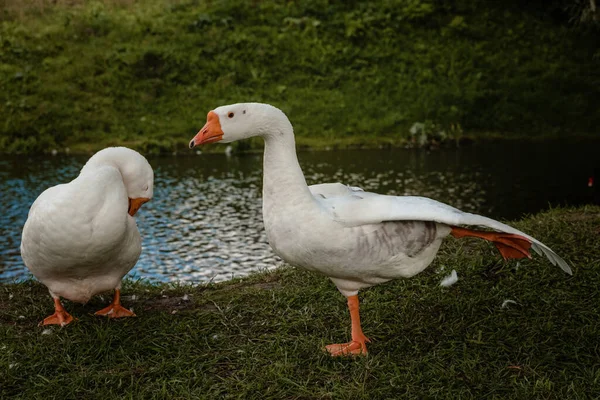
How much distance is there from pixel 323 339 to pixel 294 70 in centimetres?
1452

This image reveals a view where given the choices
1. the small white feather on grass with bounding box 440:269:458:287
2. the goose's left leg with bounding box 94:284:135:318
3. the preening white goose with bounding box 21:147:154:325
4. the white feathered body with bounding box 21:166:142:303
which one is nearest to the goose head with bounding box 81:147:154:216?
the preening white goose with bounding box 21:147:154:325

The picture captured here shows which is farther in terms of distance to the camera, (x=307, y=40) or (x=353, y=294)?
(x=307, y=40)

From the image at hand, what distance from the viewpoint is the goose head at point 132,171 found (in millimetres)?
5078

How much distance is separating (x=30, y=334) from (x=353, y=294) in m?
2.41

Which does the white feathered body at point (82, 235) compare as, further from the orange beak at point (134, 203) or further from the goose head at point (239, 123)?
the goose head at point (239, 123)

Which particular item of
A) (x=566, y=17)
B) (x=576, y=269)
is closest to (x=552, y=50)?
(x=566, y=17)

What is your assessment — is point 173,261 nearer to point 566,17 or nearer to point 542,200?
point 542,200

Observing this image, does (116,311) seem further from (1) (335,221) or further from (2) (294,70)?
(2) (294,70)

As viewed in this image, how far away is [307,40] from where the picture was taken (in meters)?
19.3

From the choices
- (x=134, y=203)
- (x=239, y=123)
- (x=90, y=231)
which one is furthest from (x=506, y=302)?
(x=90, y=231)

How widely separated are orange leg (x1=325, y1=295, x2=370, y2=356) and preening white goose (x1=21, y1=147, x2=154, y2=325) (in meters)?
1.75

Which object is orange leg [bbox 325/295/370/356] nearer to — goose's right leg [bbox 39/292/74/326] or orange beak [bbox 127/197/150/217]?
orange beak [bbox 127/197/150/217]

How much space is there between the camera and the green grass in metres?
3.99

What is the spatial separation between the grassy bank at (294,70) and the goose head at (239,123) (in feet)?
37.0
